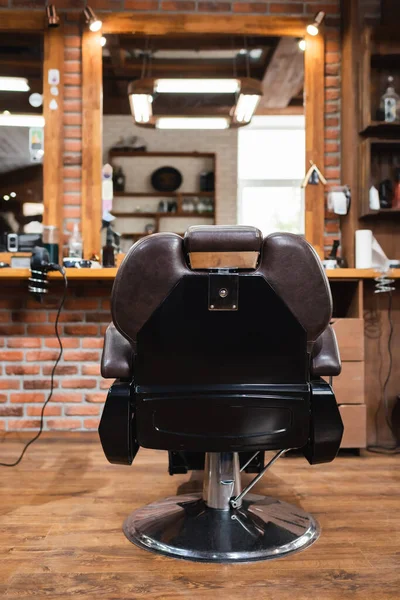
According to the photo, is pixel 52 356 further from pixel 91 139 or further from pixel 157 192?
pixel 157 192

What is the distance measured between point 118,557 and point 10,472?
1015 millimetres

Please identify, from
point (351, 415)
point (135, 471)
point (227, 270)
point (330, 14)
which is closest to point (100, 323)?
point (135, 471)

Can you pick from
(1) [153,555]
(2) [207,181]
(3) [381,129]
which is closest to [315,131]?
(3) [381,129]

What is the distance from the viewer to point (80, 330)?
10.2 feet

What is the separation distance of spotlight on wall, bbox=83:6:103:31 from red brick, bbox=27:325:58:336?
5.51ft

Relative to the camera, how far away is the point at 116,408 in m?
1.47

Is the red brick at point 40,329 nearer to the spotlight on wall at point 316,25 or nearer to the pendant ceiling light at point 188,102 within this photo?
the pendant ceiling light at point 188,102

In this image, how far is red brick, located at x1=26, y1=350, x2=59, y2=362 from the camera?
10.1 ft

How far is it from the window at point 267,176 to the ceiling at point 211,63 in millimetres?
826

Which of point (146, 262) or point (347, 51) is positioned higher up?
point (347, 51)

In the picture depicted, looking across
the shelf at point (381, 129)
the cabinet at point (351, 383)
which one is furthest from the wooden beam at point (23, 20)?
the cabinet at point (351, 383)

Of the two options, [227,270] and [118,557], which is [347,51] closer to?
[227,270]

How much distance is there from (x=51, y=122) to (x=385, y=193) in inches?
74.2

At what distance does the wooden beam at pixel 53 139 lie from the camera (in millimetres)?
3111
